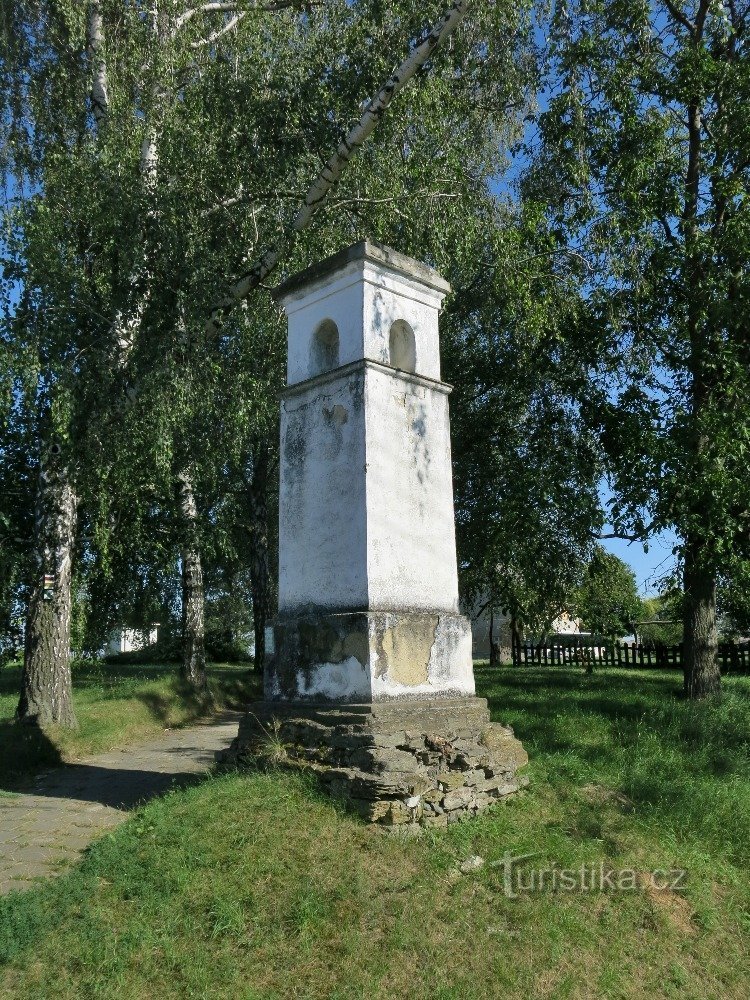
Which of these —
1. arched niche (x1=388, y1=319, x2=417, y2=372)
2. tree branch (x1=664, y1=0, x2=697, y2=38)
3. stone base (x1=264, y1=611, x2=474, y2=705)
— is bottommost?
stone base (x1=264, y1=611, x2=474, y2=705)

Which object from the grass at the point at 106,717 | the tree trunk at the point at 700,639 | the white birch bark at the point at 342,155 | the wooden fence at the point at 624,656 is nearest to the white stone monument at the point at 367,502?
the white birch bark at the point at 342,155

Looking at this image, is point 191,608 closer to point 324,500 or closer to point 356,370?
point 324,500

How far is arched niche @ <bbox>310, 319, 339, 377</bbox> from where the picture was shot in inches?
291

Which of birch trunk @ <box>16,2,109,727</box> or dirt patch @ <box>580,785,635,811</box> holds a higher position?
birch trunk @ <box>16,2,109,727</box>

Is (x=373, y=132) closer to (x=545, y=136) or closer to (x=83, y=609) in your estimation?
(x=545, y=136)

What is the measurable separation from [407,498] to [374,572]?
0.74 meters

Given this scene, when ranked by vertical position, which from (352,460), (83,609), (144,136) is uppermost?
(144,136)

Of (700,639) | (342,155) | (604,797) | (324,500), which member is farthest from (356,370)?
(700,639)

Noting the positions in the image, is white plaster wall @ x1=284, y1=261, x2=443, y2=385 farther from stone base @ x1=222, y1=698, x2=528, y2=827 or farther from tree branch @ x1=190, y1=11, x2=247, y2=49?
tree branch @ x1=190, y1=11, x2=247, y2=49

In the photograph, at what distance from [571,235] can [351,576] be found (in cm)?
767

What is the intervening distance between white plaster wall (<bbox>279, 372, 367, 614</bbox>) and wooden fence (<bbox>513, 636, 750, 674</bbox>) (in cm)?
1511

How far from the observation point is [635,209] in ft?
36.4

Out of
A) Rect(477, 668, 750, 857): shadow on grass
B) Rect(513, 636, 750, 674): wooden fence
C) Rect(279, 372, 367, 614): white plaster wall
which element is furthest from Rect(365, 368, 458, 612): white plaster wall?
Rect(513, 636, 750, 674): wooden fence

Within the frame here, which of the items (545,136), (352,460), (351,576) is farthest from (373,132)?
(351,576)
